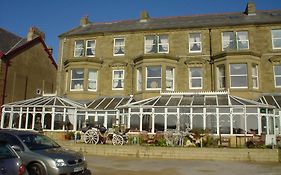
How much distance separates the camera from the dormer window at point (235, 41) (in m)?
24.6

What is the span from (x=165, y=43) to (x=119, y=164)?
14.5 metres

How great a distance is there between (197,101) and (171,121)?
239 centimetres

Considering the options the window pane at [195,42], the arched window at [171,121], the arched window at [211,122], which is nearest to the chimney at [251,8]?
the window pane at [195,42]

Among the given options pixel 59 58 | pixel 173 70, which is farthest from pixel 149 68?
pixel 59 58

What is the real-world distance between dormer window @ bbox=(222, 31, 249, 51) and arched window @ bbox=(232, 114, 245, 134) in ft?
20.5

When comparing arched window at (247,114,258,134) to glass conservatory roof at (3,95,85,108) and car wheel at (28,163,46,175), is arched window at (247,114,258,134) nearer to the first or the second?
glass conservatory roof at (3,95,85,108)

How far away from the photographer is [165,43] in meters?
26.2

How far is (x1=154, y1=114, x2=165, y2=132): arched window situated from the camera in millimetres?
21312

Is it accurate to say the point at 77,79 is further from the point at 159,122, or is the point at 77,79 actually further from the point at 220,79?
the point at 220,79

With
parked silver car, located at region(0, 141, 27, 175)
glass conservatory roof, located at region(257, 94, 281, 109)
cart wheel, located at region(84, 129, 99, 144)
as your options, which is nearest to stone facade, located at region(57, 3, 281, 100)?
glass conservatory roof, located at region(257, 94, 281, 109)

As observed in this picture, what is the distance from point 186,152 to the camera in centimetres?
1633

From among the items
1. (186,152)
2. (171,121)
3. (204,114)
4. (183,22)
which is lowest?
(186,152)

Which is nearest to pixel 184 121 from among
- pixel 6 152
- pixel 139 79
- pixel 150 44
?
pixel 139 79

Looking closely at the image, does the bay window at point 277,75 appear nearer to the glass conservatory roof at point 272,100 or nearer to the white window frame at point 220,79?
the glass conservatory roof at point 272,100
